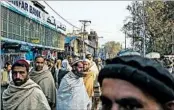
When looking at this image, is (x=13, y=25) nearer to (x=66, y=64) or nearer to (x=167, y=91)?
(x=66, y=64)

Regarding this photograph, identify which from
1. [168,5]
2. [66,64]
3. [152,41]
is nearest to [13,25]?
[66,64]

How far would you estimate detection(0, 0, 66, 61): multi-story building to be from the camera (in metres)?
18.8

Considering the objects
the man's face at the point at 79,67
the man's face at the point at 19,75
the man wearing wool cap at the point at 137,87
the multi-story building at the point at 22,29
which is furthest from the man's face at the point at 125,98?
the multi-story building at the point at 22,29

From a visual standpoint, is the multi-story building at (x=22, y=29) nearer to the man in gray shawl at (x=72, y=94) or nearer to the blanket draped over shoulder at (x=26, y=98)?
the man in gray shawl at (x=72, y=94)

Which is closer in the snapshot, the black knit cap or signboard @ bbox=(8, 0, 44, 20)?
the black knit cap

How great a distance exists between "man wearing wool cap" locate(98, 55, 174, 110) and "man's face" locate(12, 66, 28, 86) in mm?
3870

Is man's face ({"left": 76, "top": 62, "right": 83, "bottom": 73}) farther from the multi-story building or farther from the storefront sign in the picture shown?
the storefront sign

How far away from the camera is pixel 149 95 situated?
1255mm

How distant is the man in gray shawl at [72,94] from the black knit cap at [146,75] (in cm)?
556

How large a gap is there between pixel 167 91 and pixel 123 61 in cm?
14

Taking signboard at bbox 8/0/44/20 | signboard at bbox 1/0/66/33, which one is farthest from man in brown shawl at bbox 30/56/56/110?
signboard at bbox 8/0/44/20

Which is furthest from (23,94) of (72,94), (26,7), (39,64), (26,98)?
(26,7)

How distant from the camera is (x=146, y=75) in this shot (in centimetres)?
126

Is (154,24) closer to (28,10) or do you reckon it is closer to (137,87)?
(28,10)
